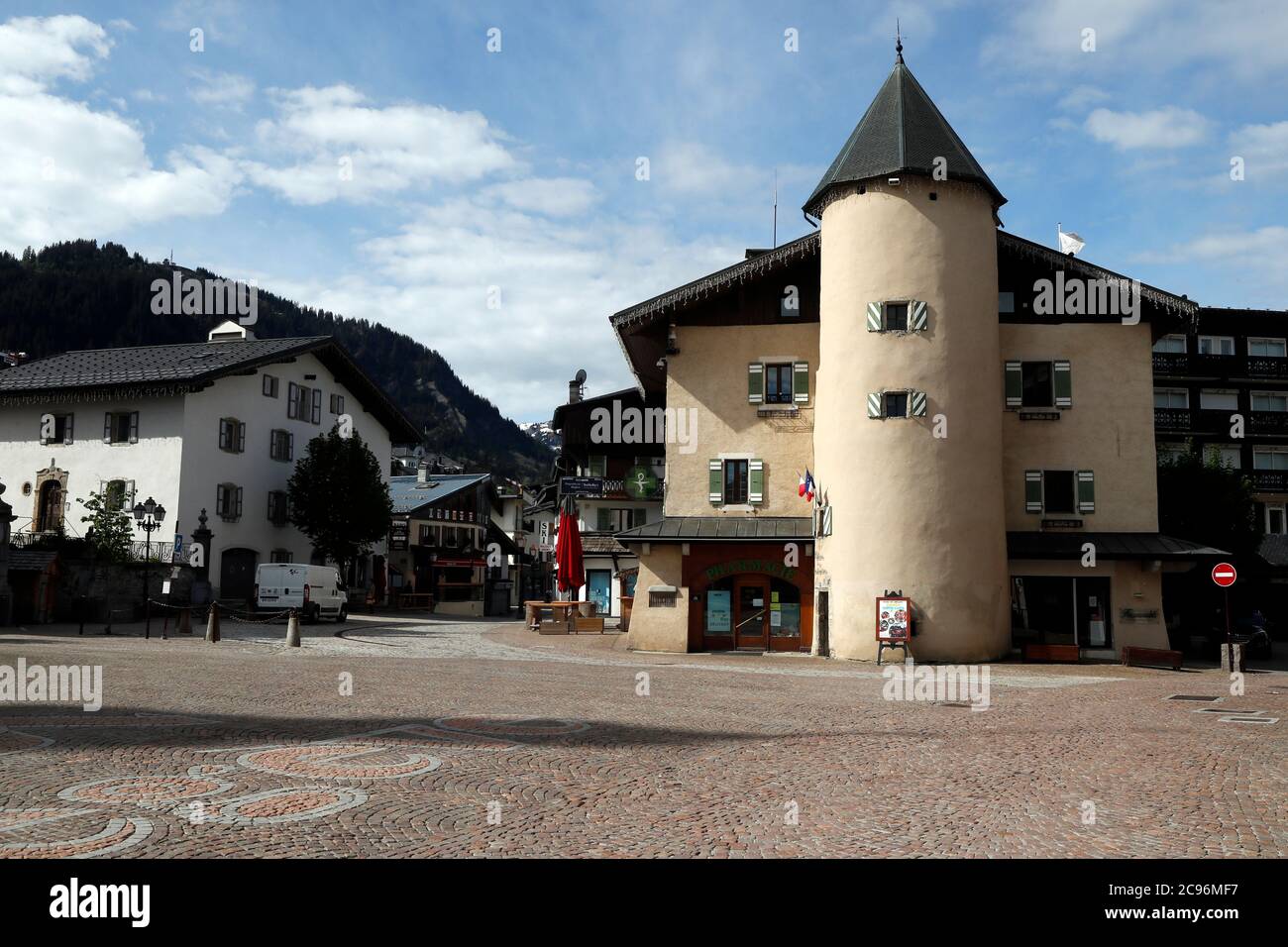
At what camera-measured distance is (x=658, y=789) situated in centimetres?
916

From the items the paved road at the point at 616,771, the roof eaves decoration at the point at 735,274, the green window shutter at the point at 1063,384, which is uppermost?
the roof eaves decoration at the point at 735,274

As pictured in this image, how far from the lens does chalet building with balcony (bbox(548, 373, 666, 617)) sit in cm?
5588

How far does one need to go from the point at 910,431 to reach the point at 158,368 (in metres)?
33.9

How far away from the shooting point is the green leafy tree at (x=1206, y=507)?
3706 centimetres

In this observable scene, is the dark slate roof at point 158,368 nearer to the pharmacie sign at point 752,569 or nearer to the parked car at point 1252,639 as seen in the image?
the pharmacie sign at point 752,569

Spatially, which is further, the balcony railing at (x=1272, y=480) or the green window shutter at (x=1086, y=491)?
the balcony railing at (x=1272, y=480)

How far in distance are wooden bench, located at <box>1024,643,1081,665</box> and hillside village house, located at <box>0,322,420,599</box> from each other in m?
33.2

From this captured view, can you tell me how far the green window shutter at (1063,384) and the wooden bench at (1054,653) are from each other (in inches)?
285

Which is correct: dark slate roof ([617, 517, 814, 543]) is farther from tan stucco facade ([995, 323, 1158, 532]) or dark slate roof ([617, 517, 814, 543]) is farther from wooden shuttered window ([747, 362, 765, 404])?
tan stucco facade ([995, 323, 1158, 532])

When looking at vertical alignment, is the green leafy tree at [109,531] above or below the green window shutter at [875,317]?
below

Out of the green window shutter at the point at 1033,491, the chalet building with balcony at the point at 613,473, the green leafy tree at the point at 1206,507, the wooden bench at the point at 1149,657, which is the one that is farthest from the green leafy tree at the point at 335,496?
the wooden bench at the point at 1149,657

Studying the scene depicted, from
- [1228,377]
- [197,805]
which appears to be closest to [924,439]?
[197,805]

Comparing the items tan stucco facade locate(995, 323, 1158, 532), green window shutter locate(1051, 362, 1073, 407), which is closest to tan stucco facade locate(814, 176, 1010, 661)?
tan stucco facade locate(995, 323, 1158, 532)
